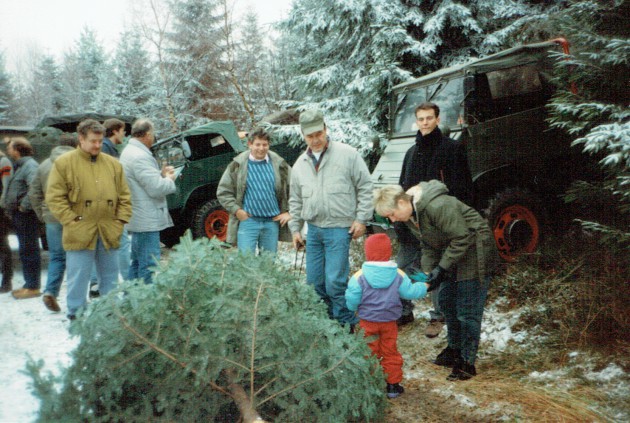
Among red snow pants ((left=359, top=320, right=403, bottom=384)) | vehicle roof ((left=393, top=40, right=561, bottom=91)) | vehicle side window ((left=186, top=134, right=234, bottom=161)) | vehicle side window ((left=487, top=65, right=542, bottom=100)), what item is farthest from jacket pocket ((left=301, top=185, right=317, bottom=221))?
vehicle side window ((left=186, top=134, right=234, bottom=161))

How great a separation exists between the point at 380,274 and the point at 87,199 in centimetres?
273

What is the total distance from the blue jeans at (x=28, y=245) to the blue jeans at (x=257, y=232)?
2.77m

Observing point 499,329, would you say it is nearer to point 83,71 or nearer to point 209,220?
point 209,220

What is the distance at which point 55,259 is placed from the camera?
5.16 m

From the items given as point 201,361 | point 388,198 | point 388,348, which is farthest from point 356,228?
point 201,361

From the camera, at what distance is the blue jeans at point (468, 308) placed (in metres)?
3.46

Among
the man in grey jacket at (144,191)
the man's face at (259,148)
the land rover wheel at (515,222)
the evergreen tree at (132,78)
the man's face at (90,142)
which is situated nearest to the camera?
the man's face at (90,142)

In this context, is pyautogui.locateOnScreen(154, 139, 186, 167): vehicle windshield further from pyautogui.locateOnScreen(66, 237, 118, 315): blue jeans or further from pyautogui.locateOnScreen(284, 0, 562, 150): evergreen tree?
pyautogui.locateOnScreen(66, 237, 118, 315): blue jeans

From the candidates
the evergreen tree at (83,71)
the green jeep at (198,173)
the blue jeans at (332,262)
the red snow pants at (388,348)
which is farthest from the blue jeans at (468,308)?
the evergreen tree at (83,71)

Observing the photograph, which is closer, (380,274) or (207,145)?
(380,274)

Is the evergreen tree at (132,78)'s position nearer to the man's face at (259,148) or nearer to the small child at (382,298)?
the man's face at (259,148)

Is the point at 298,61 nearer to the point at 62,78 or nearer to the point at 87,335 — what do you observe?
the point at 87,335

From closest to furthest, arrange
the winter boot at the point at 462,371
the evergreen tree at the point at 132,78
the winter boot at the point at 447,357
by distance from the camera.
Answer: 1. the winter boot at the point at 462,371
2. the winter boot at the point at 447,357
3. the evergreen tree at the point at 132,78

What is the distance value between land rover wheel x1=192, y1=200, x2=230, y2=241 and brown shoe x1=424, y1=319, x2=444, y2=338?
477cm
